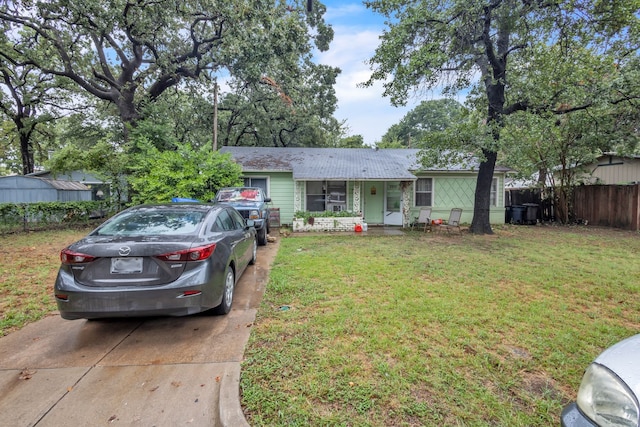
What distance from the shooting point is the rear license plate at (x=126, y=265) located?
3.00 m

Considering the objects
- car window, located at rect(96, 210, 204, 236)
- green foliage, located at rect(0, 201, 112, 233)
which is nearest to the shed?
green foliage, located at rect(0, 201, 112, 233)

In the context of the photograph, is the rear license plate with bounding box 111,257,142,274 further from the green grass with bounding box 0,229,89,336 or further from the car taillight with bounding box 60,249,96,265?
the green grass with bounding box 0,229,89,336

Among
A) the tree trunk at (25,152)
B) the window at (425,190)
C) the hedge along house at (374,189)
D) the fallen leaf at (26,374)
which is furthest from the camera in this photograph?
the tree trunk at (25,152)

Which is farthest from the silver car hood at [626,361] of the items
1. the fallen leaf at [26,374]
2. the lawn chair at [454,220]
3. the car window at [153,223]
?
the lawn chair at [454,220]

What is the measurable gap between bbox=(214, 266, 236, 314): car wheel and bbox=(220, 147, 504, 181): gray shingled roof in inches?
311

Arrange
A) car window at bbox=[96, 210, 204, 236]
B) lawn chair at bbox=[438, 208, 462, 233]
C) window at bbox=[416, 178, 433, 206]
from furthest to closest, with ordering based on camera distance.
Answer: window at bbox=[416, 178, 433, 206], lawn chair at bbox=[438, 208, 462, 233], car window at bbox=[96, 210, 204, 236]

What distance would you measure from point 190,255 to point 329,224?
28.7 ft

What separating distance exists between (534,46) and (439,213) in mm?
6840

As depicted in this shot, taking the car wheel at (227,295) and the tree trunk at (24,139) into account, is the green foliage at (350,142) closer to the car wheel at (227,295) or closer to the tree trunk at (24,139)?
the tree trunk at (24,139)

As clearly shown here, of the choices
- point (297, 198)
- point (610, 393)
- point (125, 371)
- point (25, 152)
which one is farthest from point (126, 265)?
point (25, 152)

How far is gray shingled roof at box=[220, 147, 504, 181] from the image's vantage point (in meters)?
11.9

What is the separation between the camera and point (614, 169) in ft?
48.6

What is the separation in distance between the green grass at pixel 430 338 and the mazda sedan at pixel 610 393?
93cm

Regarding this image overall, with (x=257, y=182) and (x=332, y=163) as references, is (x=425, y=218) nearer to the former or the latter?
(x=332, y=163)
